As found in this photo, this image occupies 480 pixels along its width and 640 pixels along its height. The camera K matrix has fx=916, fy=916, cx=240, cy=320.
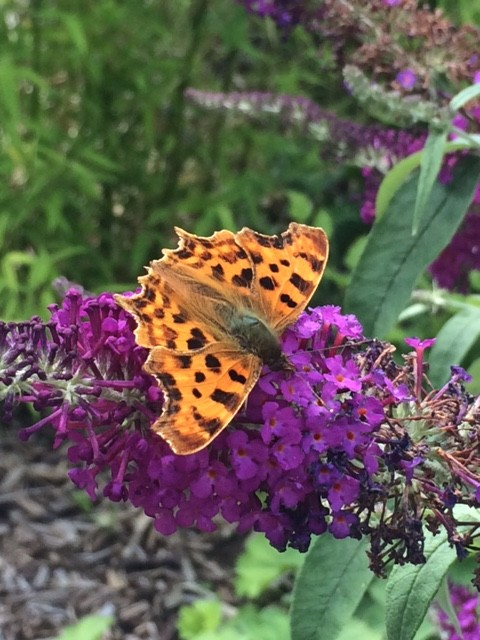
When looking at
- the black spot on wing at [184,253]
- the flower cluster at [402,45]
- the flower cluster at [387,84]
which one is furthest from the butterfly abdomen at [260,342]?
the flower cluster at [402,45]

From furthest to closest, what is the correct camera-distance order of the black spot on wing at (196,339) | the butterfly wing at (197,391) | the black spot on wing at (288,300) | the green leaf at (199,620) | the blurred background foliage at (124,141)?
the blurred background foliage at (124,141) < the green leaf at (199,620) < the black spot on wing at (288,300) < the black spot on wing at (196,339) < the butterfly wing at (197,391)

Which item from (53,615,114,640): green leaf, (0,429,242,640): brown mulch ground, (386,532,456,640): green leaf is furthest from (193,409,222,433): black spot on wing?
(0,429,242,640): brown mulch ground

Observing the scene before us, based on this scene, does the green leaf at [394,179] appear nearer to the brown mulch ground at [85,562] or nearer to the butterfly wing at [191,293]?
the butterfly wing at [191,293]

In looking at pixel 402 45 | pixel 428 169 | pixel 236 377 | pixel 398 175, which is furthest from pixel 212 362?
pixel 402 45

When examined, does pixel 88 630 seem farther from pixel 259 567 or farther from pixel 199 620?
pixel 259 567

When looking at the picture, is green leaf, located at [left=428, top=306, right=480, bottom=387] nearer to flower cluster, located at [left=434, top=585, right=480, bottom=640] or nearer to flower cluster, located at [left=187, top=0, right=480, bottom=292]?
flower cluster, located at [left=187, top=0, right=480, bottom=292]

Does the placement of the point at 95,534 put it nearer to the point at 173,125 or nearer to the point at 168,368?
the point at 173,125
